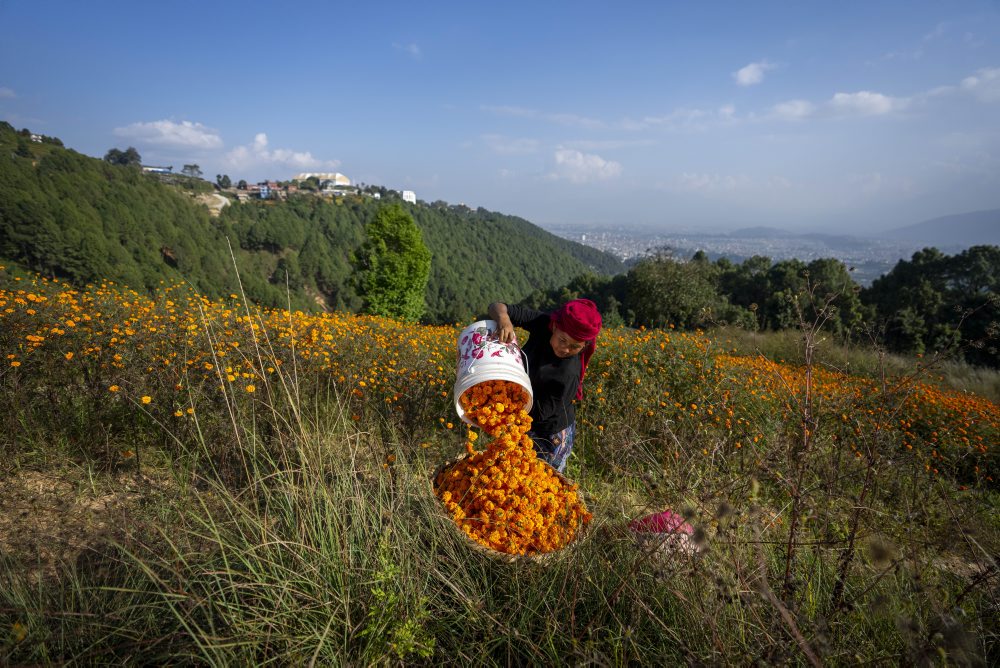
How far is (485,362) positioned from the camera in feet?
8.14

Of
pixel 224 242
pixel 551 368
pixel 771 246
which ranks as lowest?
pixel 551 368

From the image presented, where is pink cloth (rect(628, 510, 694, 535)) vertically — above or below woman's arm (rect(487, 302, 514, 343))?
below

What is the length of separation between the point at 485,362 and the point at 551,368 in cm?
62

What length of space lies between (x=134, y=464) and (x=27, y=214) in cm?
5031

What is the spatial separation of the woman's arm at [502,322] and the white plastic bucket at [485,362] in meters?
0.04

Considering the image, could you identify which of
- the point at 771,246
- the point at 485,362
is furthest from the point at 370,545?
the point at 771,246

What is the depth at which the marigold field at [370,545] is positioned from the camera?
1413 millimetres

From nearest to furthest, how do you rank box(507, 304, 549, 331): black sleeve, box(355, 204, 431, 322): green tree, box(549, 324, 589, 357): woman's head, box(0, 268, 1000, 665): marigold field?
box(0, 268, 1000, 665): marigold field, box(549, 324, 589, 357): woman's head, box(507, 304, 549, 331): black sleeve, box(355, 204, 431, 322): green tree

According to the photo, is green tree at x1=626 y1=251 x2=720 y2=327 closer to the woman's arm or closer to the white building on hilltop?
the woman's arm

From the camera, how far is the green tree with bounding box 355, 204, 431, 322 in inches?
1061

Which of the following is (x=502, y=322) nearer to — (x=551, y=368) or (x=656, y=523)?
(x=551, y=368)

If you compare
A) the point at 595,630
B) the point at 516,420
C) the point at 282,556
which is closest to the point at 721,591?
the point at 595,630

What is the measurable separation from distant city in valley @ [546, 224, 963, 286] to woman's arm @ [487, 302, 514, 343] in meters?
22.3

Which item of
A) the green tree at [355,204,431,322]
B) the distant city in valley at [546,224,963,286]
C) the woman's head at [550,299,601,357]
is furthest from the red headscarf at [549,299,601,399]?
the green tree at [355,204,431,322]
